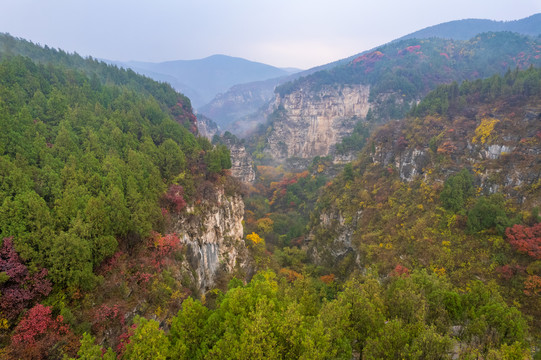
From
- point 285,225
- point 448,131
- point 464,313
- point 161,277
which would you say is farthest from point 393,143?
point 161,277

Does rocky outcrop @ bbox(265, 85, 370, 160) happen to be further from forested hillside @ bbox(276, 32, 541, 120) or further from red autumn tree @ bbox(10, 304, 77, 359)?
red autumn tree @ bbox(10, 304, 77, 359)

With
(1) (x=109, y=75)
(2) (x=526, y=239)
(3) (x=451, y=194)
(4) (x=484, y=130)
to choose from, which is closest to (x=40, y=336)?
(2) (x=526, y=239)

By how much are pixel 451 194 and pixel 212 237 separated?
27.1 metres

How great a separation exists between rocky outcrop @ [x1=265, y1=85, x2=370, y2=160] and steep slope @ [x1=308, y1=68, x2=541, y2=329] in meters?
59.8

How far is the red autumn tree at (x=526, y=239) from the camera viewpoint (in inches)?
858

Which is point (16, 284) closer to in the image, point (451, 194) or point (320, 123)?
point (451, 194)

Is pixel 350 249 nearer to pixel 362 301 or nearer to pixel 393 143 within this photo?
pixel 393 143

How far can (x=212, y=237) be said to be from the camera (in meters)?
30.5

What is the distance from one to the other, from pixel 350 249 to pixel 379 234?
5941 mm

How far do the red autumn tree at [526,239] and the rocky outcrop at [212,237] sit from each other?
2751cm

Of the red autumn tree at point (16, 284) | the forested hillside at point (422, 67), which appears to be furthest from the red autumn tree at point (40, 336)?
the forested hillside at point (422, 67)

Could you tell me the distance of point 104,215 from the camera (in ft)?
56.0

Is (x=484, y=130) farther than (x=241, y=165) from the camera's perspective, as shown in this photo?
No

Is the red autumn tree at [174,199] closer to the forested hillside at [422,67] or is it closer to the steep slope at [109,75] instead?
the steep slope at [109,75]
